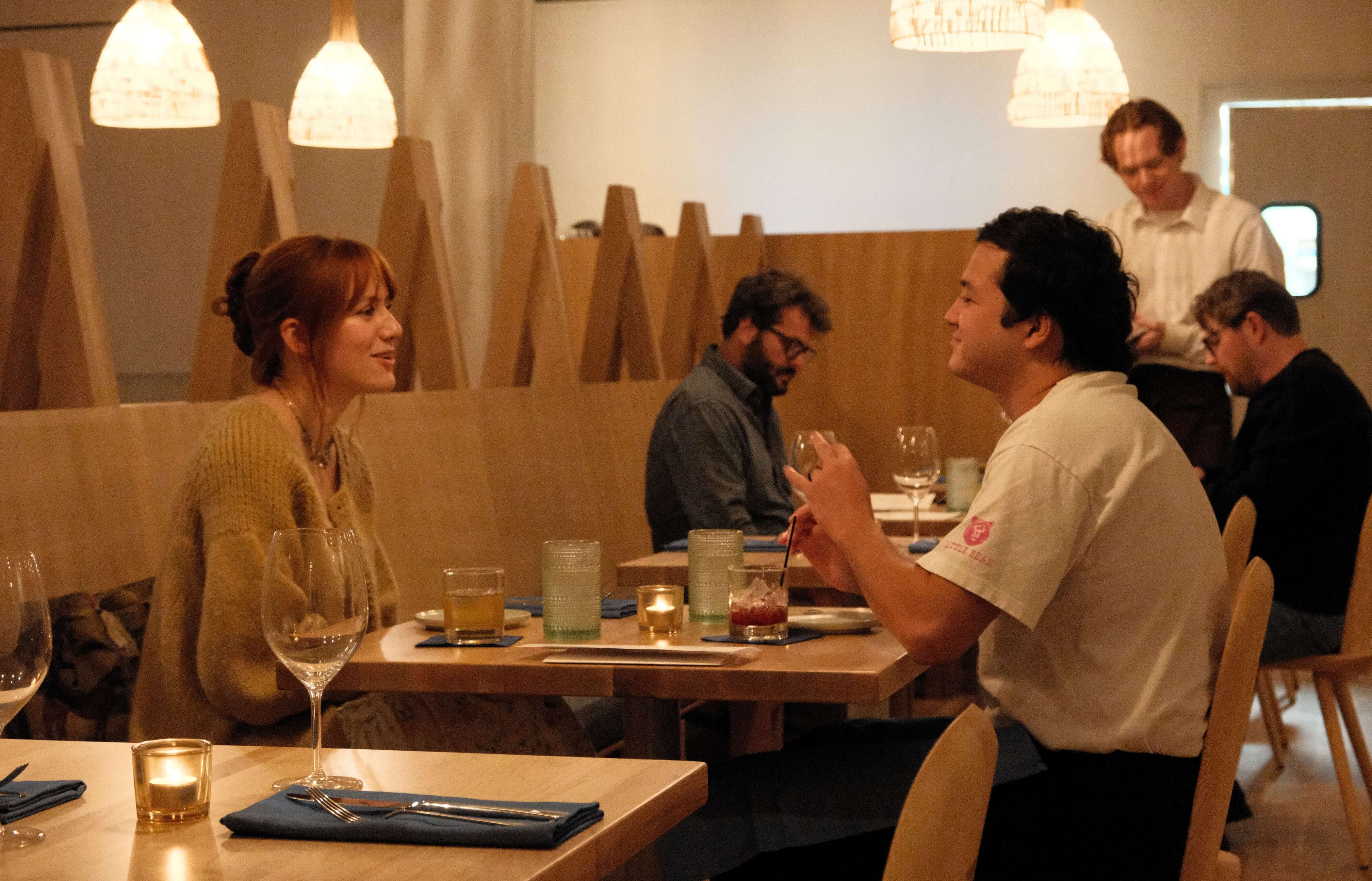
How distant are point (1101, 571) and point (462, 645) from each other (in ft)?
2.93

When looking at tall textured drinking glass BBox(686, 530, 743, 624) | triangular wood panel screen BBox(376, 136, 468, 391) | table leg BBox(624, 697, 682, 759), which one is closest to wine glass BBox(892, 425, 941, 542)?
tall textured drinking glass BBox(686, 530, 743, 624)

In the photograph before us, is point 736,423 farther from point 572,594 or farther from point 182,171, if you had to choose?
point 182,171

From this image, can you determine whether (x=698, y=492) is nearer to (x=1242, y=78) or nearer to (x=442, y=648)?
(x=442, y=648)

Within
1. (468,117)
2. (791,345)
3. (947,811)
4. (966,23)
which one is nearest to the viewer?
(947,811)

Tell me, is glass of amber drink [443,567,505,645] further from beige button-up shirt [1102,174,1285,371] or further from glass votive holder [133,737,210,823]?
beige button-up shirt [1102,174,1285,371]

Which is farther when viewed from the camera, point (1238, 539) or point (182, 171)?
point (182, 171)

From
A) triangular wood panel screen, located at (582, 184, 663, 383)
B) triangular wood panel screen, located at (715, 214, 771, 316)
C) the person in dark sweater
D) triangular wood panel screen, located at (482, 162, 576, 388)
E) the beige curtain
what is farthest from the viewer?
triangular wood panel screen, located at (715, 214, 771, 316)

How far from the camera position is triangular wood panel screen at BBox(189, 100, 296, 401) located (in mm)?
3371

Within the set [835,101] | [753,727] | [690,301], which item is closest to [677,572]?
[753,727]

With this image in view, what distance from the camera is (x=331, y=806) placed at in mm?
1212

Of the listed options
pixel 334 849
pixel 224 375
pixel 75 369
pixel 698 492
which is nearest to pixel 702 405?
pixel 698 492

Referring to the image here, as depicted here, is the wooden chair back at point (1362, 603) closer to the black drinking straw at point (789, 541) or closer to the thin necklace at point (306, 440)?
the black drinking straw at point (789, 541)

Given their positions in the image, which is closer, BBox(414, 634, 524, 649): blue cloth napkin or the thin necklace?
BBox(414, 634, 524, 649): blue cloth napkin

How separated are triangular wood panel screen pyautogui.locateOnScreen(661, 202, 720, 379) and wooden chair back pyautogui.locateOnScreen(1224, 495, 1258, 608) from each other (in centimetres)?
362
